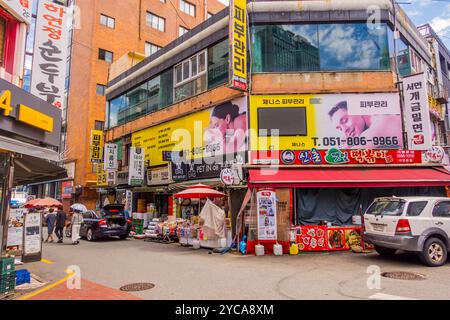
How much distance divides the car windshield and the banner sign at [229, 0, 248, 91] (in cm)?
716

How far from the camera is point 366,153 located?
522 inches

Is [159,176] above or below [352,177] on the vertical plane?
above

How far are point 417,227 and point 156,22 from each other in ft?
119

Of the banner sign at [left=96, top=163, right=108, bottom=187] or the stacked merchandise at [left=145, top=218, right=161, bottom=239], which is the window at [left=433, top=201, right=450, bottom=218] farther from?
the banner sign at [left=96, top=163, right=108, bottom=187]

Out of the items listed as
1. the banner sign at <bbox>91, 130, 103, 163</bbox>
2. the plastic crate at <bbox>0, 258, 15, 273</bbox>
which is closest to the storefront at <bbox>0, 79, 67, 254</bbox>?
the plastic crate at <bbox>0, 258, 15, 273</bbox>

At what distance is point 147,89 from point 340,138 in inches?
544

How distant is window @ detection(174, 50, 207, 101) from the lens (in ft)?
59.5

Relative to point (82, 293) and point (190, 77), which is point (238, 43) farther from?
point (82, 293)

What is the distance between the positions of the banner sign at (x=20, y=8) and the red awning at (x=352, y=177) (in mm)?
8821

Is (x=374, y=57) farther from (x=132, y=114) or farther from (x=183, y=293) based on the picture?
(x=132, y=114)

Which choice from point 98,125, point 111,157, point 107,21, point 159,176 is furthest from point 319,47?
point 107,21

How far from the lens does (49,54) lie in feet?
32.7

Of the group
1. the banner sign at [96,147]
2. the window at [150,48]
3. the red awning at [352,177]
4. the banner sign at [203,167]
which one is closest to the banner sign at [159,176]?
the banner sign at [203,167]

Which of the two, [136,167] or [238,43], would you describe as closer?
[238,43]
